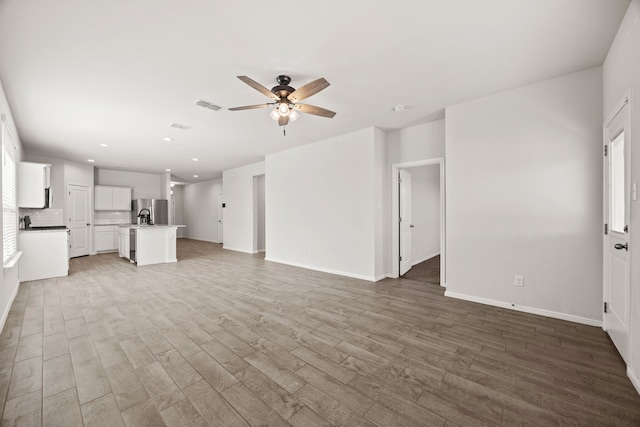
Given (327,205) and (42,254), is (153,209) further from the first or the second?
(327,205)

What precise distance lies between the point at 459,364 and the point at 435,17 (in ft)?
9.33

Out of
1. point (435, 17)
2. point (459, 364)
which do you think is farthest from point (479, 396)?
point (435, 17)

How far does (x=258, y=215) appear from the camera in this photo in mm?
8391

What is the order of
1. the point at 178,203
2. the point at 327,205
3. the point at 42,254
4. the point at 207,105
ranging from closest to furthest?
the point at 207,105, the point at 42,254, the point at 327,205, the point at 178,203

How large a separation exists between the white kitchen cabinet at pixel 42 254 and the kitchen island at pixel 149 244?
1295mm

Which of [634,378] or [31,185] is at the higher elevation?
[31,185]

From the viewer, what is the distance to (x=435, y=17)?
2094mm

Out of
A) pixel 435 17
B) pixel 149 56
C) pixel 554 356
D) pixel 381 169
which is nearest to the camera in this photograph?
pixel 435 17

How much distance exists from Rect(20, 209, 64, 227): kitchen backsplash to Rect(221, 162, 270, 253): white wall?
171 inches

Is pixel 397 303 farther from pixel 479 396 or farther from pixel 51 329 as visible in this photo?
pixel 51 329

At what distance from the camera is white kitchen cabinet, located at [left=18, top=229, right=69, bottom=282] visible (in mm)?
4906

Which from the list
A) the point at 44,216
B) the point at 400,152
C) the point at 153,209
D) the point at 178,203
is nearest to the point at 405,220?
the point at 400,152

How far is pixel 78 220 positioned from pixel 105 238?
38.0 inches

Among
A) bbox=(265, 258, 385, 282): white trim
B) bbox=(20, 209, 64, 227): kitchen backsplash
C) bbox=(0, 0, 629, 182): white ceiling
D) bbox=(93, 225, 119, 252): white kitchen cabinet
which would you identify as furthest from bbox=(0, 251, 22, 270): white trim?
bbox=(93, 225, 119, 252): white kitchen cabinet
